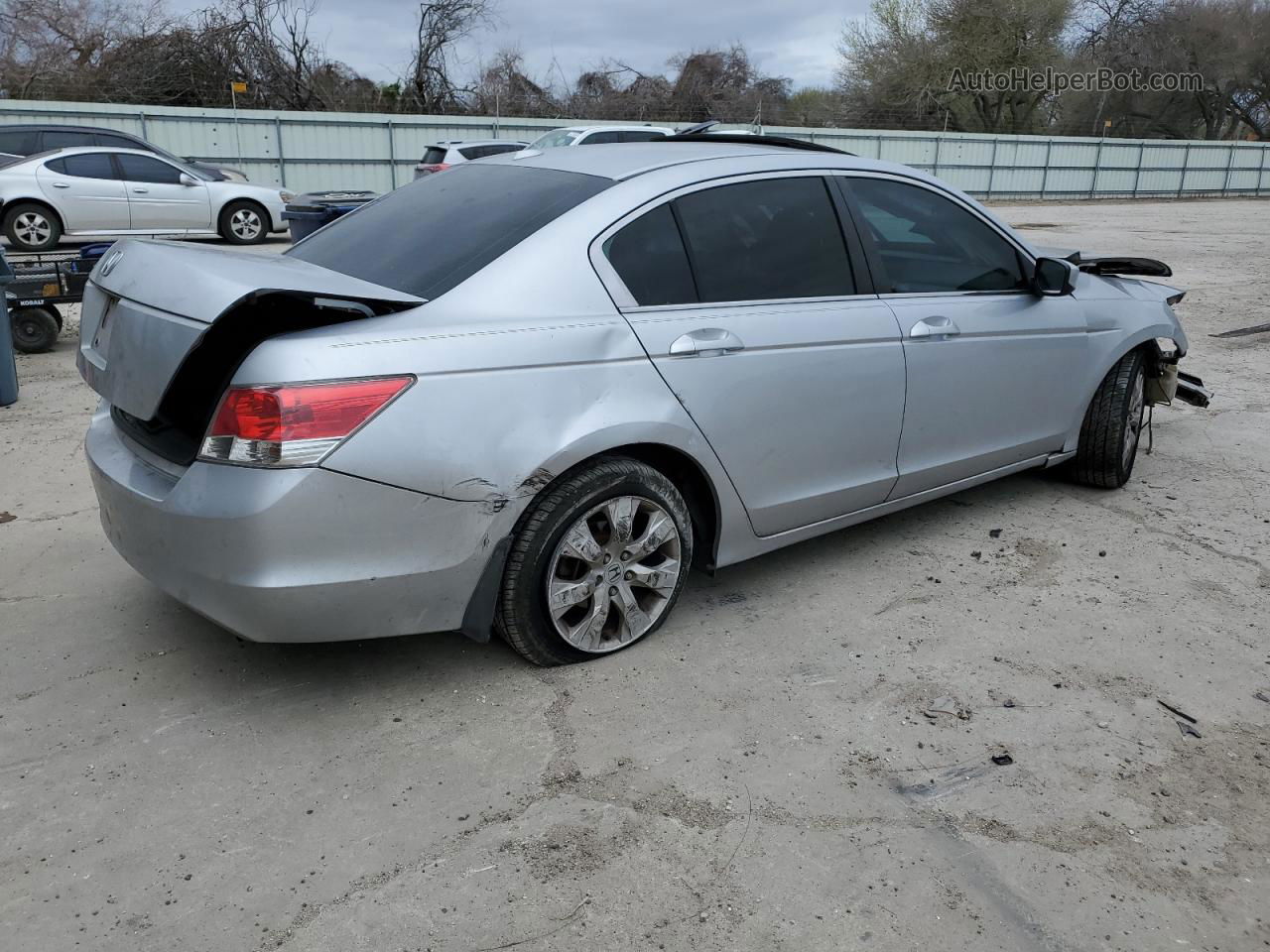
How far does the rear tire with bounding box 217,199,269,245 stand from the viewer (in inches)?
614

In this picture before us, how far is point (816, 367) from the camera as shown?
3.64 m

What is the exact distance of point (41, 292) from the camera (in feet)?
25.4

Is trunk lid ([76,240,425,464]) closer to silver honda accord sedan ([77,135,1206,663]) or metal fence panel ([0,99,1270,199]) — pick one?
silver honda accord sedan ([77,135,1206,663])

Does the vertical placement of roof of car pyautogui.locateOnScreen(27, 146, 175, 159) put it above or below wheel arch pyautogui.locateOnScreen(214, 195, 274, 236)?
above

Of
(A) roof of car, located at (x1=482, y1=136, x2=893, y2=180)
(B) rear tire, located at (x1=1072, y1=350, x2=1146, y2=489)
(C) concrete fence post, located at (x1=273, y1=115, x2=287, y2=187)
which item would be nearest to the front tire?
(A) roof of car, located at (x1=482, y1=136, x2=893, y2=180)

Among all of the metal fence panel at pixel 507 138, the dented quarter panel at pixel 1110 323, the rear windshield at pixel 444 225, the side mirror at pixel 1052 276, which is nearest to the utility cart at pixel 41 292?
the rear windshield at pixel 444 225

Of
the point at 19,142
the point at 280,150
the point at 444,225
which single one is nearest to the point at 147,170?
the point at 19,142

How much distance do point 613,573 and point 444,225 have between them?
4.19 ft

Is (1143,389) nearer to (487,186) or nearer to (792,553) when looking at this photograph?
(792,553)

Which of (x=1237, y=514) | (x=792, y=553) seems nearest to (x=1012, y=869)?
(x=792, y=553)

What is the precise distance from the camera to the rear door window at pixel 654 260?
3.28 metres

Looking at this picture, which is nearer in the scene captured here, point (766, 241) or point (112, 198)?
point (766, 241)

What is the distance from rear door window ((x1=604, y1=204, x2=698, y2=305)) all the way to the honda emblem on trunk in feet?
4.94

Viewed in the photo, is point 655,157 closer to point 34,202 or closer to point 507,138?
point 34,202
